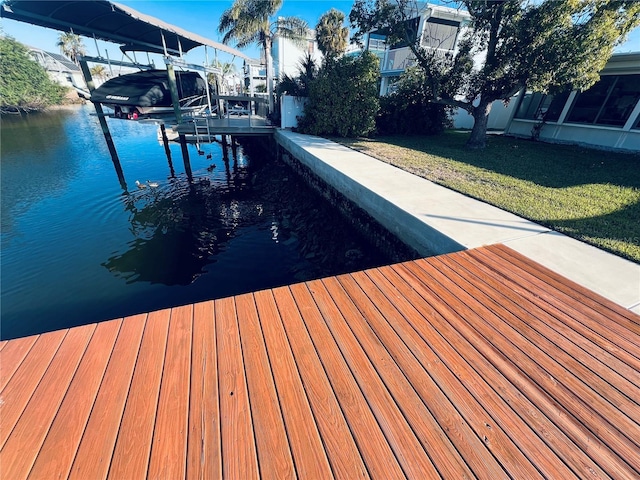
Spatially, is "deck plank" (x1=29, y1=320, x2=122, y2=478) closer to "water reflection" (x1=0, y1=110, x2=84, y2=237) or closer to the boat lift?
"water reflection" (x1=0, y1=110, x2=84, y2=237)

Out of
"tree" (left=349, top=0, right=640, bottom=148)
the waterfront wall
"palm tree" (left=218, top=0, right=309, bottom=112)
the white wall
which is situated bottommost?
the waterfront wall

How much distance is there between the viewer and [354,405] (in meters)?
1.71

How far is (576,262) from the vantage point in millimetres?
3359

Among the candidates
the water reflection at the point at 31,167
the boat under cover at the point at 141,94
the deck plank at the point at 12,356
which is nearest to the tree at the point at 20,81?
the water reflection at the point at 31,167

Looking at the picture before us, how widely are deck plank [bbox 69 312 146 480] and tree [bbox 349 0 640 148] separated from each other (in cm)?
1047

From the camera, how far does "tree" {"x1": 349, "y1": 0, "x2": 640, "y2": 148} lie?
6695 millimetres

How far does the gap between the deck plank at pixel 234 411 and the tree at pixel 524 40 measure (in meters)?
9.91

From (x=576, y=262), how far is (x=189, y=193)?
368 inches

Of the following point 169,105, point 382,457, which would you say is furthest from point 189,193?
point 382,457

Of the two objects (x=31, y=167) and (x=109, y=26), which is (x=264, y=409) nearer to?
(x=109, y=26)

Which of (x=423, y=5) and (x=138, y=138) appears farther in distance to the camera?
(x=138, y=138)

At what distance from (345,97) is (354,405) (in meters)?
11.0

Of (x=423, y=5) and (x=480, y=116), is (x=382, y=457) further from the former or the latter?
(x=423, y=5)

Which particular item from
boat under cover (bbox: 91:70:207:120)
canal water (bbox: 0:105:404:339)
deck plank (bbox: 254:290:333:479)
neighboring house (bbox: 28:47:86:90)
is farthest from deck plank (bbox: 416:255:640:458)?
neighboring house (bbox: 28:47:86:90)
